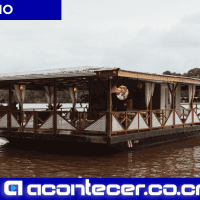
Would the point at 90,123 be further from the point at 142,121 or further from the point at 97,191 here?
the point at 97,191

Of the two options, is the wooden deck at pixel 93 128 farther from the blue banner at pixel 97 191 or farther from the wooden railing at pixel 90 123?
the blue banner at pixel 97 191

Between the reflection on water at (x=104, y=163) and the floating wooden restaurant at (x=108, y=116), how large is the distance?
653 mm

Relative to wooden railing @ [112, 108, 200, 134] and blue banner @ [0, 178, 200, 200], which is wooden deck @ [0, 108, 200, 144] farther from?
blue banner @ [0, 178, 200, 200]

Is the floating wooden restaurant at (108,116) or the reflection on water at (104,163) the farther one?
the floating wooden restaurant at (108,116)

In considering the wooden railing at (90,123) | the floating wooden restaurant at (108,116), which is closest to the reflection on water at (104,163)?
the floating wooden restaurant at (108,116)

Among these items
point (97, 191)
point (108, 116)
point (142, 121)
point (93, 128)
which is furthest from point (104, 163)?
point (97, 191)

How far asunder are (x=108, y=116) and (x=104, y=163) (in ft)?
5.43

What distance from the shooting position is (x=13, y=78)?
13.0 meters

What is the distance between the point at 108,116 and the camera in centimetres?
1080

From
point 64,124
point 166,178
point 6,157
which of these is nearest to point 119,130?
point 64,124

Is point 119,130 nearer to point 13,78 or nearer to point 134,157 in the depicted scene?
point 134,157

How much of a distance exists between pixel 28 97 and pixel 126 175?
3164 cm

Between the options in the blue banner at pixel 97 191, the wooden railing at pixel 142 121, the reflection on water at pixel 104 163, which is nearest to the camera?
the blue banner at pixel 97 191

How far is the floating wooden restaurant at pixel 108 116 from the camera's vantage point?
36.0 feet
